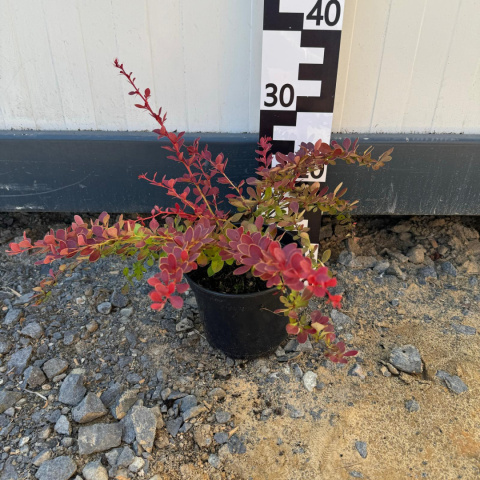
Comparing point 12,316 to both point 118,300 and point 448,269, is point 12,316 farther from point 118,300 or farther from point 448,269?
point 448,269

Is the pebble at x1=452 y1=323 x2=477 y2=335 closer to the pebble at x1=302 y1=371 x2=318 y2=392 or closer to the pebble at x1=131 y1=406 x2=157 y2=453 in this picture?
the pebble at x1=302 y1=371 x2=318 y2=392

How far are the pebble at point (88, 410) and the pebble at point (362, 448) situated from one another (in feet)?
3.22

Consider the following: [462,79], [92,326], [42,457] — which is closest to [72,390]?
[42,457]

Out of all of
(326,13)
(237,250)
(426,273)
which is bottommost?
(426,273)

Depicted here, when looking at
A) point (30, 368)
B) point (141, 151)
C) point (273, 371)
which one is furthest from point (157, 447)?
point (141, 151)

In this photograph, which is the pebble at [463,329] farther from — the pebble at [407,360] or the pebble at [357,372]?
the pebble at [357,372]

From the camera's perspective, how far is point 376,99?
2.19 meters

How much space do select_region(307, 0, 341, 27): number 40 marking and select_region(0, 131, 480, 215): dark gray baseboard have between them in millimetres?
567

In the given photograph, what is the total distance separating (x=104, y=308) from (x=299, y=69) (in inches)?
60.3

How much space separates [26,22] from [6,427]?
184 centimetres

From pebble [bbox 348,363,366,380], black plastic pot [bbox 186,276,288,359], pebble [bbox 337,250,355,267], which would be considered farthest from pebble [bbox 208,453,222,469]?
pebble [bbox 337,250,355,267]

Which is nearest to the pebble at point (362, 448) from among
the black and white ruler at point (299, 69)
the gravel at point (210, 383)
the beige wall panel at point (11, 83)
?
the gravel at point (210, 383)

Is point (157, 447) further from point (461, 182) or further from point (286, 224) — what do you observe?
point (461, 182)

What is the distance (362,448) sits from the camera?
157 cm
